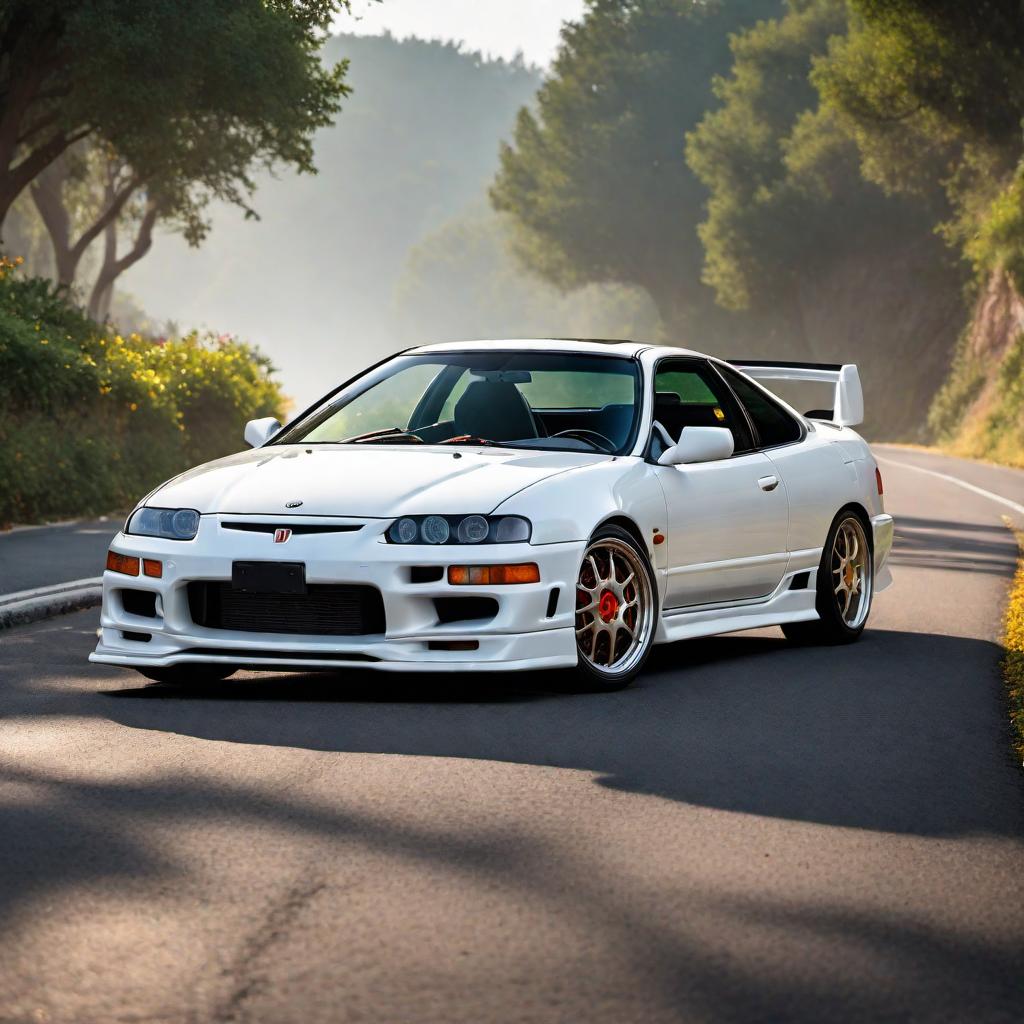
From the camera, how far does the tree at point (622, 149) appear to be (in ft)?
259

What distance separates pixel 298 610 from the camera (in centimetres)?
764

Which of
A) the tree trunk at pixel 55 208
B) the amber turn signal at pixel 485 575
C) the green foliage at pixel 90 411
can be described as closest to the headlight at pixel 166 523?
the amber turn signal at pixel 485 575

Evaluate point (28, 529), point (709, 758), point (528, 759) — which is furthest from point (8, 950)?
point (28, 529)

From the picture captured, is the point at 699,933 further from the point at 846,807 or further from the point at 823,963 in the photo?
the point at 846,807

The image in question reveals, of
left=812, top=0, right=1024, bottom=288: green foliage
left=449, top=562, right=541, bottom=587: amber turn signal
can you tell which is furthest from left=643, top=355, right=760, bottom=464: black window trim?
left=812, top=0, right=1024, bottom=288: green foliage

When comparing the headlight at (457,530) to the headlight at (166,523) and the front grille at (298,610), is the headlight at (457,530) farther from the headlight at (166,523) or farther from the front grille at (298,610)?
the headlight at (166,523)

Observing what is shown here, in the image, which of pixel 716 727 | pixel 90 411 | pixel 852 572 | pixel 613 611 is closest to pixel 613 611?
pixel 613 611

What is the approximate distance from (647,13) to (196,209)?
44.4 m

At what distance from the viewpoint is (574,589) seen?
7793 mm

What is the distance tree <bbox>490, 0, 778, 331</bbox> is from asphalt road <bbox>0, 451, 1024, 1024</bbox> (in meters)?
71.4

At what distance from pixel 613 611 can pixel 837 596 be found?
2.13 m

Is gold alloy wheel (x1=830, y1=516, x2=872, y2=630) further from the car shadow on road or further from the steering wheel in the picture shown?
the steering wheel

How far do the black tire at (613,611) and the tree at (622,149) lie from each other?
234ft

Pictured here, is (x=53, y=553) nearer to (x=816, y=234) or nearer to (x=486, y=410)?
(x=486, y=410)
